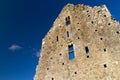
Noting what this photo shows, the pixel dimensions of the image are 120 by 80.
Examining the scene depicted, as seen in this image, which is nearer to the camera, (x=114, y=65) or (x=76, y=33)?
(x=114, y=65)

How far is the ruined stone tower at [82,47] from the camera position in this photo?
15947 millimetres

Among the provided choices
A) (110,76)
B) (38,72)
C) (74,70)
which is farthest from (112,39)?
(38,72)

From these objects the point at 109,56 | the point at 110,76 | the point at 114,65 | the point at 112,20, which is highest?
the point at 112,20

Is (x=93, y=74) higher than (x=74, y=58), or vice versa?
(x=74, y=58)

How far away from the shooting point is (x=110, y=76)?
15.0 metres

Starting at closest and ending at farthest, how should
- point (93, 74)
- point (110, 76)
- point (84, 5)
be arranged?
point (110, 76) < point (93, 74) < point (84, 5)

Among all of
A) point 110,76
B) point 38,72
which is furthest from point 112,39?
point 38,72

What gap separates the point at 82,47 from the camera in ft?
60.1

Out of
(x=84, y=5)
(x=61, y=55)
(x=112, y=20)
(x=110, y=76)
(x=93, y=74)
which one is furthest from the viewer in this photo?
(x=84, y=5)

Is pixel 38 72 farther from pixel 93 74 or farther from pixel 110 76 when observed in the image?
pixel 110 76

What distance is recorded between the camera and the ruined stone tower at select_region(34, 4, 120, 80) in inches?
628

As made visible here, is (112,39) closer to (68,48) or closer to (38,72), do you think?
(68,48)

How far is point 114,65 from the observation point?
15.3 m

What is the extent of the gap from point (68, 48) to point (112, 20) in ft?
19.5
